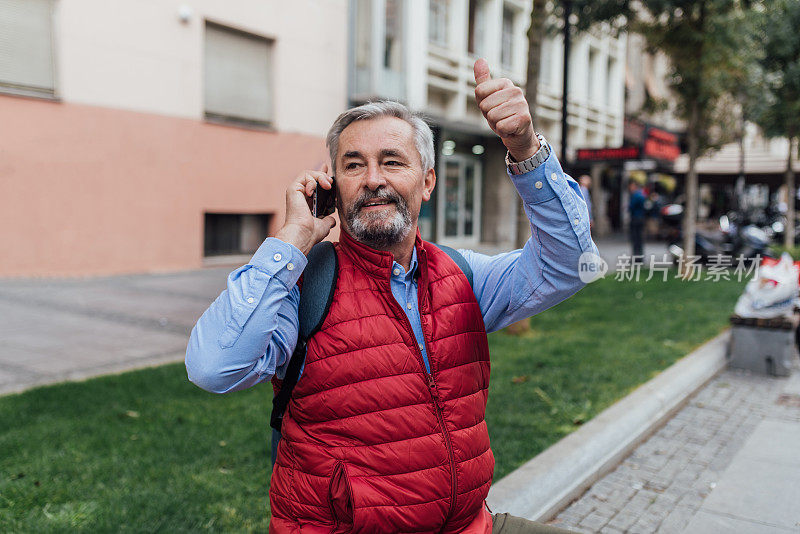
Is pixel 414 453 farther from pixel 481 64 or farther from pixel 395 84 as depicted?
pixel 395 84

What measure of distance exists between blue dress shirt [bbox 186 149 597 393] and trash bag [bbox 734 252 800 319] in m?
4.96

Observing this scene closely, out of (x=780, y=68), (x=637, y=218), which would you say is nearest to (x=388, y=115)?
(x=637, y=218)

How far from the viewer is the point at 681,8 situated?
11.3 meters

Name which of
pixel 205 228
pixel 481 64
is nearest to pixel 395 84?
pixel 205 228

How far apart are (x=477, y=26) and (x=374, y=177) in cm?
1965

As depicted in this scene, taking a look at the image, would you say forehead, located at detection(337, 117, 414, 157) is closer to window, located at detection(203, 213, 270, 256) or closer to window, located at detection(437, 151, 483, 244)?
window, located at detection(203, 213, 270, 256)

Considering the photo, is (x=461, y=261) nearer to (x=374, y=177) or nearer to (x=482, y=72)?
(x=374, y=177)

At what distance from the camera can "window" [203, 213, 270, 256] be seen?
13297mm

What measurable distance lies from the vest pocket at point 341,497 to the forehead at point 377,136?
89 cm

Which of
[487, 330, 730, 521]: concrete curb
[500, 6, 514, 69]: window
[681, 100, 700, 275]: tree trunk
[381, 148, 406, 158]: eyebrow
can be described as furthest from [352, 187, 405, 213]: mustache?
[500, 6, 514, 69]: window

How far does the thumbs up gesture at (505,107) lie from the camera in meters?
1.68

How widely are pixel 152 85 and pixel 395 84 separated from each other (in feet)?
20.2

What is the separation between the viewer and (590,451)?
3.88m

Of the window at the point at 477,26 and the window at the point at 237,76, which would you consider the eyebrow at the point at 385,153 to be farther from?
the window at the point at 477,26
